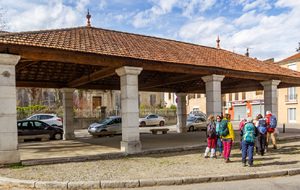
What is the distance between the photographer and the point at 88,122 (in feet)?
88.5

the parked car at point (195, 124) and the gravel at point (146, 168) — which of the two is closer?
the gravel at point (146, 168)

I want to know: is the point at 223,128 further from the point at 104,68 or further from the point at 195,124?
Result: the point at 195,124

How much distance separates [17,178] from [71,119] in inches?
362

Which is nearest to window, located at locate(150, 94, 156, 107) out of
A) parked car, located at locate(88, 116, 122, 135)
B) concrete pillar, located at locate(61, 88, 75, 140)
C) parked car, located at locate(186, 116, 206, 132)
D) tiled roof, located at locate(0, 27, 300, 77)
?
parked car, located at locate(186, 116, 206, 132)

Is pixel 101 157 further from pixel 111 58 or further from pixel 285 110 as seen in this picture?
pixel 285 110

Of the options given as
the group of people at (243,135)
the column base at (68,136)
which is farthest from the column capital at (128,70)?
the column base at (68,136)

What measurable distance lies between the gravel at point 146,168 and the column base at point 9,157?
245 mm

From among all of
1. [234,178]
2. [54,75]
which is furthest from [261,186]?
[54,75]

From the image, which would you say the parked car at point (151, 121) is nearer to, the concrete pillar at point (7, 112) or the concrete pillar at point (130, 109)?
the concrete pillar at point (130, 109)

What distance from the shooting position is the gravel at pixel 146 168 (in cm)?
655

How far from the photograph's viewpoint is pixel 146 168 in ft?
24.3

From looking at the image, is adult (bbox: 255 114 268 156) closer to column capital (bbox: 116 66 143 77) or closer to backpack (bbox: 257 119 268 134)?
backpack (bbox: 257 119 268 134)

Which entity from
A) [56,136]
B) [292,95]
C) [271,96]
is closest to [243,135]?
[271,96]

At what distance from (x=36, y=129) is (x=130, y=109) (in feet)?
28.6
